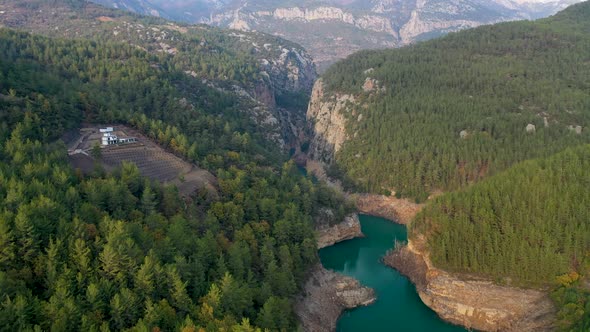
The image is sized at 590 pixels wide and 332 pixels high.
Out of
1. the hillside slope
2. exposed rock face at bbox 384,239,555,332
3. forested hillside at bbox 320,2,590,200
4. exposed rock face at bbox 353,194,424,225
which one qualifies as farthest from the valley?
the hillside slope

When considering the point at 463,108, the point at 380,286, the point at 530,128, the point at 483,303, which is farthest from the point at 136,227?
the point at 463,108

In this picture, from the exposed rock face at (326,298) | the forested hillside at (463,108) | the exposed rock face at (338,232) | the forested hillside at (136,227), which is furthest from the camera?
the forested hillside at (463,108)

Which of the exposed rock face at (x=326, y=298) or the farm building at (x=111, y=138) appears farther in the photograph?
the farm building at (x=111, y=138)

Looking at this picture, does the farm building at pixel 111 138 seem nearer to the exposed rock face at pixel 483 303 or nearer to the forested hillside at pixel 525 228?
the forested hillside at pixel 525 228

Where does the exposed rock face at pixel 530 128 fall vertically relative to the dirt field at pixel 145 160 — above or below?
above

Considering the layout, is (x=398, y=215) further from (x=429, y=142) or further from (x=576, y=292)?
(x=576, y=292)

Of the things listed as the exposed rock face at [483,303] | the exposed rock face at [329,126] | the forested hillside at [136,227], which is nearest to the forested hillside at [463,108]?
the exposed rock face at [329,126]

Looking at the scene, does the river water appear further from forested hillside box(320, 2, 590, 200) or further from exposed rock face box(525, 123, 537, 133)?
exposed rock face box(525, 123, 537, 133)

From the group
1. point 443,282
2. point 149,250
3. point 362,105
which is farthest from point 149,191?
point 362,105

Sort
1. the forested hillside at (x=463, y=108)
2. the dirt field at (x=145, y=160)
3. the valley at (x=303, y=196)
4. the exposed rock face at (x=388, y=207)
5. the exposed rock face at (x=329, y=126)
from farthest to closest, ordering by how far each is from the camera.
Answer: the exposed rock face at (x=329, y=126) < the forested hillside at (x=463, y=108) < the exposed rock face at (x=388, y=207) < the dirt field at (x=145, y=160) < the valley at (x=303, y=196)
